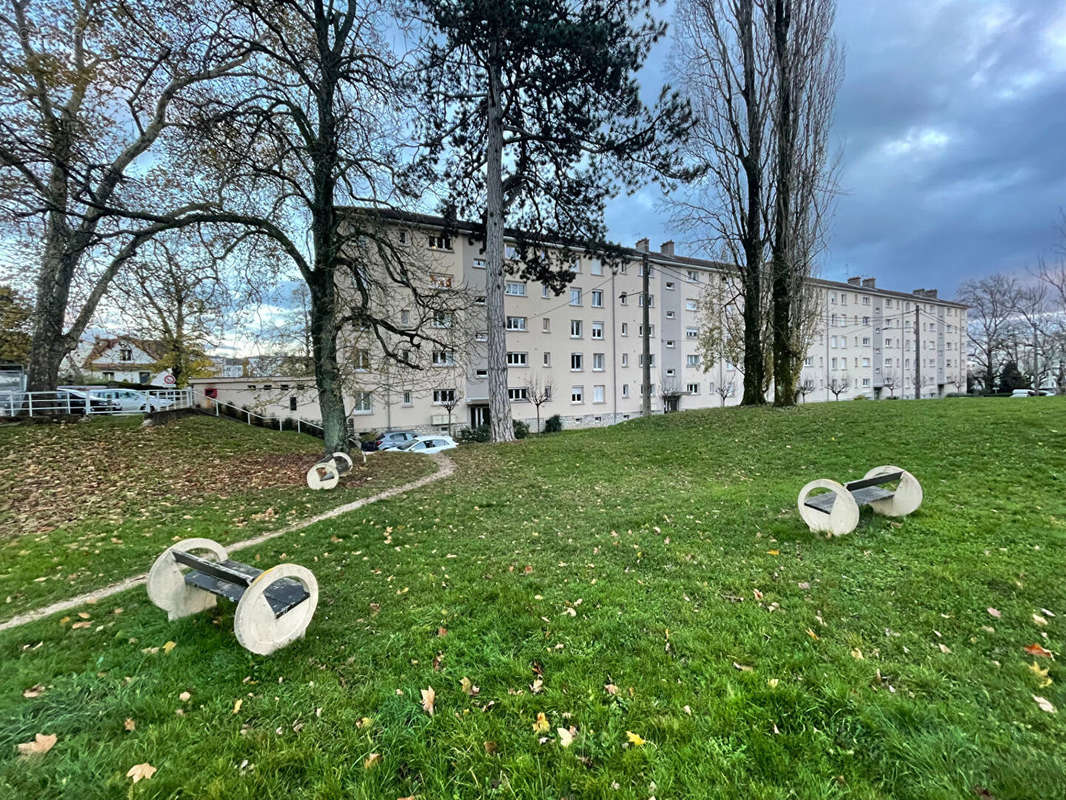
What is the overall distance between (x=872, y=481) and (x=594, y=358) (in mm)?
27810

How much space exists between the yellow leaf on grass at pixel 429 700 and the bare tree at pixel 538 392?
25.5 metres

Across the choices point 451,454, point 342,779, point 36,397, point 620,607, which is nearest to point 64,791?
point 342,779

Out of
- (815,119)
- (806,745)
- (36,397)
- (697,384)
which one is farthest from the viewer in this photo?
(697,384)

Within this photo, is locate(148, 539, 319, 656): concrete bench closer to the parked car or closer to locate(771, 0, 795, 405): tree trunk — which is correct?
locate(771, 0, 795, 405): tree trunk

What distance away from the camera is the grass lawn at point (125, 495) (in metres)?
5.14

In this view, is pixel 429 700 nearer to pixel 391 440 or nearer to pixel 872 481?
pixel 872 481

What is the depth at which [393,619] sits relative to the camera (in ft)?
11.6

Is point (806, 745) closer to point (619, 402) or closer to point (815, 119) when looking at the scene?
point (815, 119)

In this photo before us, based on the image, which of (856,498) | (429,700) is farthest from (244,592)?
(856,498)

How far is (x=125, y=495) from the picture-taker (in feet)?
26.6

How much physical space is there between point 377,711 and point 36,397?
698 inches

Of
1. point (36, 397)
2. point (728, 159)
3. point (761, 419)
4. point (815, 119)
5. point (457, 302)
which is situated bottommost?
point (761, 419)

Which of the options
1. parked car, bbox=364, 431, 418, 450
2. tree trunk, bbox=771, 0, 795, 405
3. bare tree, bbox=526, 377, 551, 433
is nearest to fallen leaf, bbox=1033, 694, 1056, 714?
tree trunk, bbox=771, 0, 795, 405

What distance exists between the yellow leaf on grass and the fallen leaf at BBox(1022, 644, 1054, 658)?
3.63m
